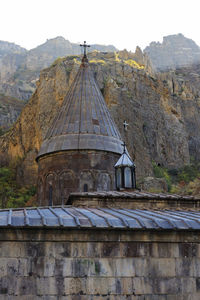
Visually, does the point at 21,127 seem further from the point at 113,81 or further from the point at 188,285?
the point at 188,285

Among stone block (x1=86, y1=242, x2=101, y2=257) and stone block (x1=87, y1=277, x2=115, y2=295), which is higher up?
stone block (x1=86, y1=242, x2=101, y2=257)

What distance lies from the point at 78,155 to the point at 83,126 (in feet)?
4.16

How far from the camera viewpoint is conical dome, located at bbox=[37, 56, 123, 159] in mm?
13023

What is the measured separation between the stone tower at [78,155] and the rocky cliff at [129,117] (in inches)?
609

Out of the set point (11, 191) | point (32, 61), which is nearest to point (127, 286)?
point (11, 191)

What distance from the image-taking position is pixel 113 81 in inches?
1348

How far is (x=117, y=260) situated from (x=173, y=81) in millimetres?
42801

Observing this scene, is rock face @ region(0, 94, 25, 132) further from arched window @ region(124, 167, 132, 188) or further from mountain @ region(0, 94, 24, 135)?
arched window @ region(124, 167, 132, 188)

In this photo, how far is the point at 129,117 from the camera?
33.8 meters

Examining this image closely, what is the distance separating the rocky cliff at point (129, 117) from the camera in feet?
106

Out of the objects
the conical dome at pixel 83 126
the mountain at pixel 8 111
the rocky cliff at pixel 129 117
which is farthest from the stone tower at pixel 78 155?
the mountain at pixel 8 111

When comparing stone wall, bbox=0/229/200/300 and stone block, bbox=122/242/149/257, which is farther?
stone block, bbox=122/242/149/257

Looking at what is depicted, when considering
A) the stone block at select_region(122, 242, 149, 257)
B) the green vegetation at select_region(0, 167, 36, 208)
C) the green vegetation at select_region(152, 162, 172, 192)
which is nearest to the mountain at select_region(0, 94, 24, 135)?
the green vegetation at select_region(0, 167, 36, 208)

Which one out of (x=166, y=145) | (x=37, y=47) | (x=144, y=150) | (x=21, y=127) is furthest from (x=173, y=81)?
(x=37, y=47)
